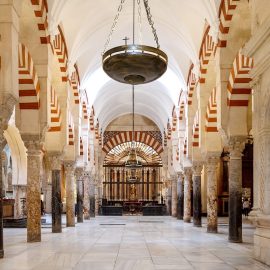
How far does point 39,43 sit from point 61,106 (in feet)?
9.31

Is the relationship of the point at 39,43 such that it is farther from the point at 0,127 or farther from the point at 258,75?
the point at 258,75

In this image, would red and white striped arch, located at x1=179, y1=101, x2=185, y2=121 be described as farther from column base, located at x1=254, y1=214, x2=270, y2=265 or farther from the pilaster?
column base, located at x1=254, y1=214, x2=270, y2=265

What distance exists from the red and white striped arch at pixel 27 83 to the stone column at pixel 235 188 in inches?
147

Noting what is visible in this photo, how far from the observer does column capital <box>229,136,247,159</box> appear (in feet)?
32.0

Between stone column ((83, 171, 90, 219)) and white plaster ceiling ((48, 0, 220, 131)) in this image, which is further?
stone column ((83, 171, 90, 219))

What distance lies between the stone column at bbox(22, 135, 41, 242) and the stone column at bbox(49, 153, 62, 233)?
226 centimetres

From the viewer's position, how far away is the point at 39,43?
980 cm

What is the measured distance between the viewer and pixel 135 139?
2681 centimetres

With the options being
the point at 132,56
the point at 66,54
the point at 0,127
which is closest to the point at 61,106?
the point at 66,54

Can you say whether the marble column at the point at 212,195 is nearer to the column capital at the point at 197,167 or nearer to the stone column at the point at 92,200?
the column capital at the point at 197,167

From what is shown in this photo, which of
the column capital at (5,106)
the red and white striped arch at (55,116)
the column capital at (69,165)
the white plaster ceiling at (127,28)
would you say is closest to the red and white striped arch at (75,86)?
the white plaster ceiling at (127,28)

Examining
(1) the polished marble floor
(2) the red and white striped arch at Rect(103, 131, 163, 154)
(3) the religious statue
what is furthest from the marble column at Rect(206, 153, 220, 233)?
(3) the religious statue

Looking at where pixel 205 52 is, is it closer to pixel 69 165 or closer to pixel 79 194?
pixel 69 165

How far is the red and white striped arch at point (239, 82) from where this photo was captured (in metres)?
9.33
